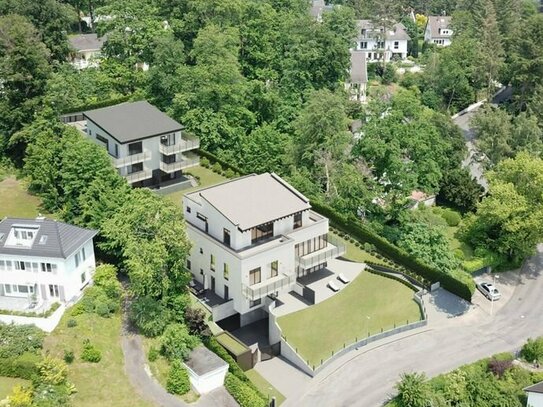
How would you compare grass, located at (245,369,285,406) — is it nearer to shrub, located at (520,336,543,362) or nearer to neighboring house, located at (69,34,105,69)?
shrub, located at (520,336,543,362)

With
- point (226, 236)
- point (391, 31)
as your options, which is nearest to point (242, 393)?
point (226, 236)

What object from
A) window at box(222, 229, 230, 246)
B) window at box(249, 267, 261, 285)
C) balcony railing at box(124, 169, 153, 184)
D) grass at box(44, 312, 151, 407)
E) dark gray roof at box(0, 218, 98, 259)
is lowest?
grass at box(44, 312, 151, 407)

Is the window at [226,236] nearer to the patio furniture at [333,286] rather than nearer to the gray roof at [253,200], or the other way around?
the gray roof at [253,200]

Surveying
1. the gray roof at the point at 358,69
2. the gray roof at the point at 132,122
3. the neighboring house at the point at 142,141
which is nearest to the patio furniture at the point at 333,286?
the neighboring house at the point at 142,141

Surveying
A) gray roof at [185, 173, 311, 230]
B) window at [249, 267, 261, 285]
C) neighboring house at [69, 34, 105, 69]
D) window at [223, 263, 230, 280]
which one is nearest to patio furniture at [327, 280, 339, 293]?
gray roof at [185, 173, 311, 230]

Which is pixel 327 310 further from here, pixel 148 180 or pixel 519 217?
pixel 148 180

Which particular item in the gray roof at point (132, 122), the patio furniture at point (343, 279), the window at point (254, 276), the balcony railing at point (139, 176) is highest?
the gray roof at point (132, 122)
